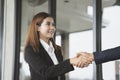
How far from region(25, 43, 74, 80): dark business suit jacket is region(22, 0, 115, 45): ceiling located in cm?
209

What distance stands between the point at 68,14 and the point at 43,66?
2.61 m

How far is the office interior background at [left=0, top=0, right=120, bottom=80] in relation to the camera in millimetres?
3531

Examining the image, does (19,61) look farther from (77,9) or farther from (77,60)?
(77,60)

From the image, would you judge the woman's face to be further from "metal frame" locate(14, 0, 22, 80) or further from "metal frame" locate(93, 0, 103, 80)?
"metal frame" locate(14, 0, 22, 80)

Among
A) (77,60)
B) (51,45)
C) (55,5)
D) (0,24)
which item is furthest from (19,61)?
(77,60)

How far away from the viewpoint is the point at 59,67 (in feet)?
5.17

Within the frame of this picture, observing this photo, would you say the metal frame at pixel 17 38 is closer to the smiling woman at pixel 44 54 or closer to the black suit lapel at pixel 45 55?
the smiling woman at pixel 44 54

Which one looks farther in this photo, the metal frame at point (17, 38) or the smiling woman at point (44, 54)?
the metal frame at point (17, 38)

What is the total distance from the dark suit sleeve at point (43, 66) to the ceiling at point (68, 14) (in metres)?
2.11

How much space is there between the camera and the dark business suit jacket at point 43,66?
1.57 metres

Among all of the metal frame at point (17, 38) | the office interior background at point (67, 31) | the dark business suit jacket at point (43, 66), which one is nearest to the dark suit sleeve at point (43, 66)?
the dark business suit jacket at point (43, 66)

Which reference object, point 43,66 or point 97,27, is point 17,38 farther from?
point 43,66

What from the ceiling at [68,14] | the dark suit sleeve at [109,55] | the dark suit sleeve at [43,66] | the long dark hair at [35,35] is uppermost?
the ceiling at [68,14]

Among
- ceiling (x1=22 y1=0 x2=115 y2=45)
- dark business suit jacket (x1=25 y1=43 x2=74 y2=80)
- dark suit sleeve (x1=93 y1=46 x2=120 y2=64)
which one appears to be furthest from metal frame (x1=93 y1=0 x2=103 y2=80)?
dark suit sleeve (x1=93 y1=46 x2=120 y2=64)
